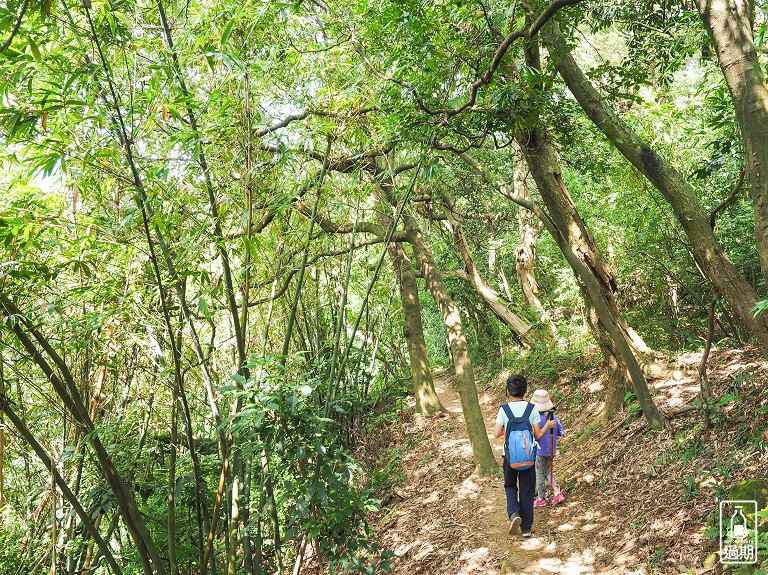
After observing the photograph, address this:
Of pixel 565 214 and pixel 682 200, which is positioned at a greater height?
pixel 565 214

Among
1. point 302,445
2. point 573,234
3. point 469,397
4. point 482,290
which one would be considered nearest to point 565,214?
point 573,234

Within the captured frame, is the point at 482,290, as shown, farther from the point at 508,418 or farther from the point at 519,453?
the point at 519,453

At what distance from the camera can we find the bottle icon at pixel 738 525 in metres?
3.35

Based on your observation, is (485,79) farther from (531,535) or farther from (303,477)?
(531,535)

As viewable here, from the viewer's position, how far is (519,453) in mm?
4531

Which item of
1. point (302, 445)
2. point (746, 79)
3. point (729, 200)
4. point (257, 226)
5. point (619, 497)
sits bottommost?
point (619, 497)

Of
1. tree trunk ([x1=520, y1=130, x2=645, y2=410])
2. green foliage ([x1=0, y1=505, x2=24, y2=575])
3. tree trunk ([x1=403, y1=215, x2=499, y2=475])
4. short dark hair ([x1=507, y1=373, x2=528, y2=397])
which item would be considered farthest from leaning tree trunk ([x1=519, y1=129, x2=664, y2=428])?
green foliage ([x1=0, y1=505, x2=24, y2=575])

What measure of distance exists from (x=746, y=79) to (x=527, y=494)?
3375 mm

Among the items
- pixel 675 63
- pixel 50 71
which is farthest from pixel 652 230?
pixel 50 71

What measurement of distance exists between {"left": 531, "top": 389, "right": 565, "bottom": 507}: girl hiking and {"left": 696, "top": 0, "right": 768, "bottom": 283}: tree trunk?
240cm

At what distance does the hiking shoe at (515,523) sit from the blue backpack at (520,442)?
51 centimetres

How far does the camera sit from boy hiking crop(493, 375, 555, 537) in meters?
4.55

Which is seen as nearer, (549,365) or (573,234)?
(573,234)

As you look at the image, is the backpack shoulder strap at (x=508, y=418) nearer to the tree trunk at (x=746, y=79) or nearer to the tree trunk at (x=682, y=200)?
the tree trunk at (x=682, y=200)
